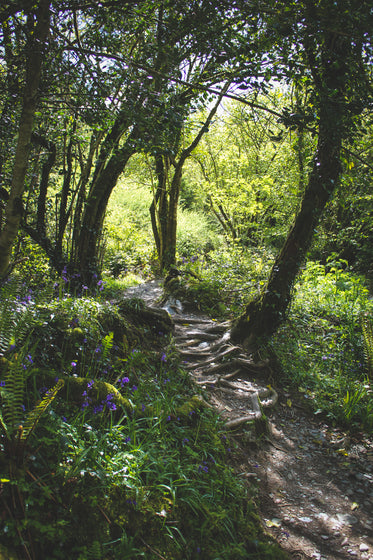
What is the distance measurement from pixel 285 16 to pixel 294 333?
16.8 ft

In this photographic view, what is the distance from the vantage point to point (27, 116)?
307 cm

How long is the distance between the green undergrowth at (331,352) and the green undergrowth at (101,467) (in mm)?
2074

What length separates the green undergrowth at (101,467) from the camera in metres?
1.62

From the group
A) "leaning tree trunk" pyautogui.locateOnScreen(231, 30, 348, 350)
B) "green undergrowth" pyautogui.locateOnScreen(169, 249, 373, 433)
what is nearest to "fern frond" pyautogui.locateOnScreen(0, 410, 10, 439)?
"green undergrowth" pyautogui.locateOnScreen(169, 249, 373, 433)

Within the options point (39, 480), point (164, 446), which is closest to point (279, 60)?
point (164, 446)

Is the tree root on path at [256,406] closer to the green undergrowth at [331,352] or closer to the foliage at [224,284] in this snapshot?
the green undergrowth at [331,352]

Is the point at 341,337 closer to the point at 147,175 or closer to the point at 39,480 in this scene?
the point at 39,480

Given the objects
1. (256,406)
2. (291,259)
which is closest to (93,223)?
(291,259)

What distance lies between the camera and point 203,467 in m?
2.62

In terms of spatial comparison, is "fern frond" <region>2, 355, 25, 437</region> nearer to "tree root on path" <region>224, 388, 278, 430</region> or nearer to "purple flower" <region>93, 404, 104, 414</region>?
"purple flower" <region>93, 404, 104, 414</region>

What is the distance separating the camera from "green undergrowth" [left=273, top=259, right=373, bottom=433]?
15.1 feet

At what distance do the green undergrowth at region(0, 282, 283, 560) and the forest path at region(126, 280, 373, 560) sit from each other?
1.35 feet

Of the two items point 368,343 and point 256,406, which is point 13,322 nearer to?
point 256,406

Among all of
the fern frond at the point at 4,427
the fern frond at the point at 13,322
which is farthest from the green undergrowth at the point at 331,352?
the fern frond at the point at 4,427
